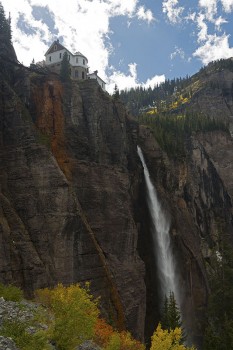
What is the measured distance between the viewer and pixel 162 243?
178ft

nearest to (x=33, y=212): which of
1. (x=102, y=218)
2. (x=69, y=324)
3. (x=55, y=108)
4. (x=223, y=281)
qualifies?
(x=102, y=218)

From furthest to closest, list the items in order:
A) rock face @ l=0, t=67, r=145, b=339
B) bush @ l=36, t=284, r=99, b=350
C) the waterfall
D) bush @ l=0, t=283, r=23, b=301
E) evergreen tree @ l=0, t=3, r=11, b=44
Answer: the waterfall → evergreen tree @ l=0, t=3, r=11, b=44 → rock face @ l=0, t=67, r=145, b=339 → bush @ l=0, t=283, r=23, b=301 → bush @ l=36, t=284, r=99, b=350

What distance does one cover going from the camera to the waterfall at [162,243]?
2036 inches

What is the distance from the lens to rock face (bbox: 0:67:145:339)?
33.8 m

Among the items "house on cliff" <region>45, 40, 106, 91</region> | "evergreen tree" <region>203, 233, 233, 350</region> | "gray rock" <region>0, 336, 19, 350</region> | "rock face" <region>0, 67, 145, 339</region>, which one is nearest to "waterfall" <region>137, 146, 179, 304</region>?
"evergreen tree" <region>203, 233, 233, 350</region>

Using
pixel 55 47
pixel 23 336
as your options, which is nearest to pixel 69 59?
pixel 55 47

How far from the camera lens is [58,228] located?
3556 centimetres

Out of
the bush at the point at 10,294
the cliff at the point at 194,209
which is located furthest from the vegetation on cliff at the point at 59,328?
the cliff at the point at 194,209

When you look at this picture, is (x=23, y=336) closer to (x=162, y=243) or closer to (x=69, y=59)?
(x=162, y=243)

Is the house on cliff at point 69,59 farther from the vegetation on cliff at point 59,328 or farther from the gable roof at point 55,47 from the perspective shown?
the vegetation on cliff at point 59,328

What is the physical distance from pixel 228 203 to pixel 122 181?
75678mm

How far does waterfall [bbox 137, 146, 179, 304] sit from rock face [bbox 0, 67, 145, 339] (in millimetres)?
8701

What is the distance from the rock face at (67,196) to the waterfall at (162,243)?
8.70 metres

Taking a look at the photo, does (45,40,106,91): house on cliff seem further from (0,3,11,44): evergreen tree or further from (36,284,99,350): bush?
(36,284,99,350): bush
